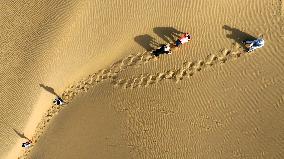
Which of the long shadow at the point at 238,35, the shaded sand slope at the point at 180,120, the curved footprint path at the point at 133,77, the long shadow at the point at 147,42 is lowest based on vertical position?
the shaded sand slope at the point at 180,120

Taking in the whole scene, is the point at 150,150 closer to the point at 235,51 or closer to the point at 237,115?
the point at 237,115

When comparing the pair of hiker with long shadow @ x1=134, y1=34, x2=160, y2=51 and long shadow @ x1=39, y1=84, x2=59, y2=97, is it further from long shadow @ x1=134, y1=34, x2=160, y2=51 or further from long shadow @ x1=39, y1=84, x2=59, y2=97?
long shadow @ x1=39, y1=84, x2=59, y2=97

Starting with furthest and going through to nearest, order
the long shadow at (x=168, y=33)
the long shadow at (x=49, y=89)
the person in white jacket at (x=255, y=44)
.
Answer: the long shadow at (x=49, y=89)
the long shadow at (x=168, y=33)
the person in white jacket at (x=255, y=44)

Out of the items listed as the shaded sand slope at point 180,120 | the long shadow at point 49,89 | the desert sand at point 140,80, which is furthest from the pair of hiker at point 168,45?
the long shadow at point 49,89

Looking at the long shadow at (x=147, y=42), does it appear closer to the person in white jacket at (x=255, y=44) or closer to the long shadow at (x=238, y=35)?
the long shadow at (x=238, y=35)

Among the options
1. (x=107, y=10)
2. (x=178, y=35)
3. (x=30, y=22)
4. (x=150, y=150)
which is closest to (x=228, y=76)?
(x=178, y=35)

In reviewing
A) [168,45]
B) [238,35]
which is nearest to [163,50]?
[168,45]

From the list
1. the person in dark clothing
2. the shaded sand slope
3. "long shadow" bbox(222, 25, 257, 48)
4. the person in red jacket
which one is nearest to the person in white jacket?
"long shadow" bbox(222, 25, 257, 48)
